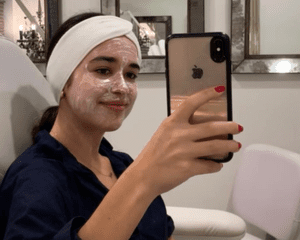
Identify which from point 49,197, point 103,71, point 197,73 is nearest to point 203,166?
point 197,73

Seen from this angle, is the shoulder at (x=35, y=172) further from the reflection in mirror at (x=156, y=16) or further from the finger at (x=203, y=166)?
the reflection in mirror at (x=156, y=16)

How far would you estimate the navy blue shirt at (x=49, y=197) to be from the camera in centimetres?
49

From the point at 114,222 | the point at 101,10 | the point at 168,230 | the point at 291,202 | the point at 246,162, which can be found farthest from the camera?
the point at 101,10

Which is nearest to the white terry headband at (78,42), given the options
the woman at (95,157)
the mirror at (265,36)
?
the woman at (95,157)

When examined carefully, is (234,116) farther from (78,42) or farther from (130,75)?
(78,42)

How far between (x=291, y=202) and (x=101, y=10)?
118 centimetres

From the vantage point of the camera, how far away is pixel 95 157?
825mm

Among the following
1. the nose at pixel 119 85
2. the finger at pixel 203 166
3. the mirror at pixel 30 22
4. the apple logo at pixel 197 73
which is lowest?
the finger at pixel 203 166

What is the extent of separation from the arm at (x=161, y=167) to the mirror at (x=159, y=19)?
1.15 meters

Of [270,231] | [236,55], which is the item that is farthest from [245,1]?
[270,231]

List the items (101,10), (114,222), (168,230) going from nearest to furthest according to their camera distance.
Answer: (114,222) → (168,230) → (101,10)

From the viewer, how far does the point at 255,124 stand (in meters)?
1.58

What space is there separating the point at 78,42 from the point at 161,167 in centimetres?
43

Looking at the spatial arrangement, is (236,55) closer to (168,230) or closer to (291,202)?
(291,202)
